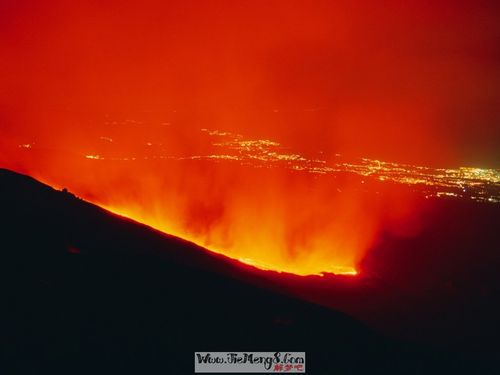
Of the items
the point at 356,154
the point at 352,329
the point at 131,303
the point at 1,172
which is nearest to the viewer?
the point at 131,303

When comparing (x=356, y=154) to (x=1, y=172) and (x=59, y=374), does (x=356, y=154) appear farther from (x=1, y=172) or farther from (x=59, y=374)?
(x=59, y=374)

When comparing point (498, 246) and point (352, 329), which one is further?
point (498, 246)

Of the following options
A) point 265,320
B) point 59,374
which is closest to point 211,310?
point 265,320

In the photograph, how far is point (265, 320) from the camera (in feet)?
42.4

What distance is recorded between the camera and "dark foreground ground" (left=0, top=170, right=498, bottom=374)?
9766mm

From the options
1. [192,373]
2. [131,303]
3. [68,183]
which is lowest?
[192,373]

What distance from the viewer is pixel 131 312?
11258 mm

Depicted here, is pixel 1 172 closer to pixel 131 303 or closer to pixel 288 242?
pixel 131 303

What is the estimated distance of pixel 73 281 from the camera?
11734 mm

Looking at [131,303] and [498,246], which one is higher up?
[498,246]

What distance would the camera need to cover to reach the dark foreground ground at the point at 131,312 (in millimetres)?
9766

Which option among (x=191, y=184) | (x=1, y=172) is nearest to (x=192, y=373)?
(x=1, y=172)

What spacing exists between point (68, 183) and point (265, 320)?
2250cm

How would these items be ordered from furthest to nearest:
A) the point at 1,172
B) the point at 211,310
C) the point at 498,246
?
the point at 498,246
the point at 1,172
the point at 211,310
